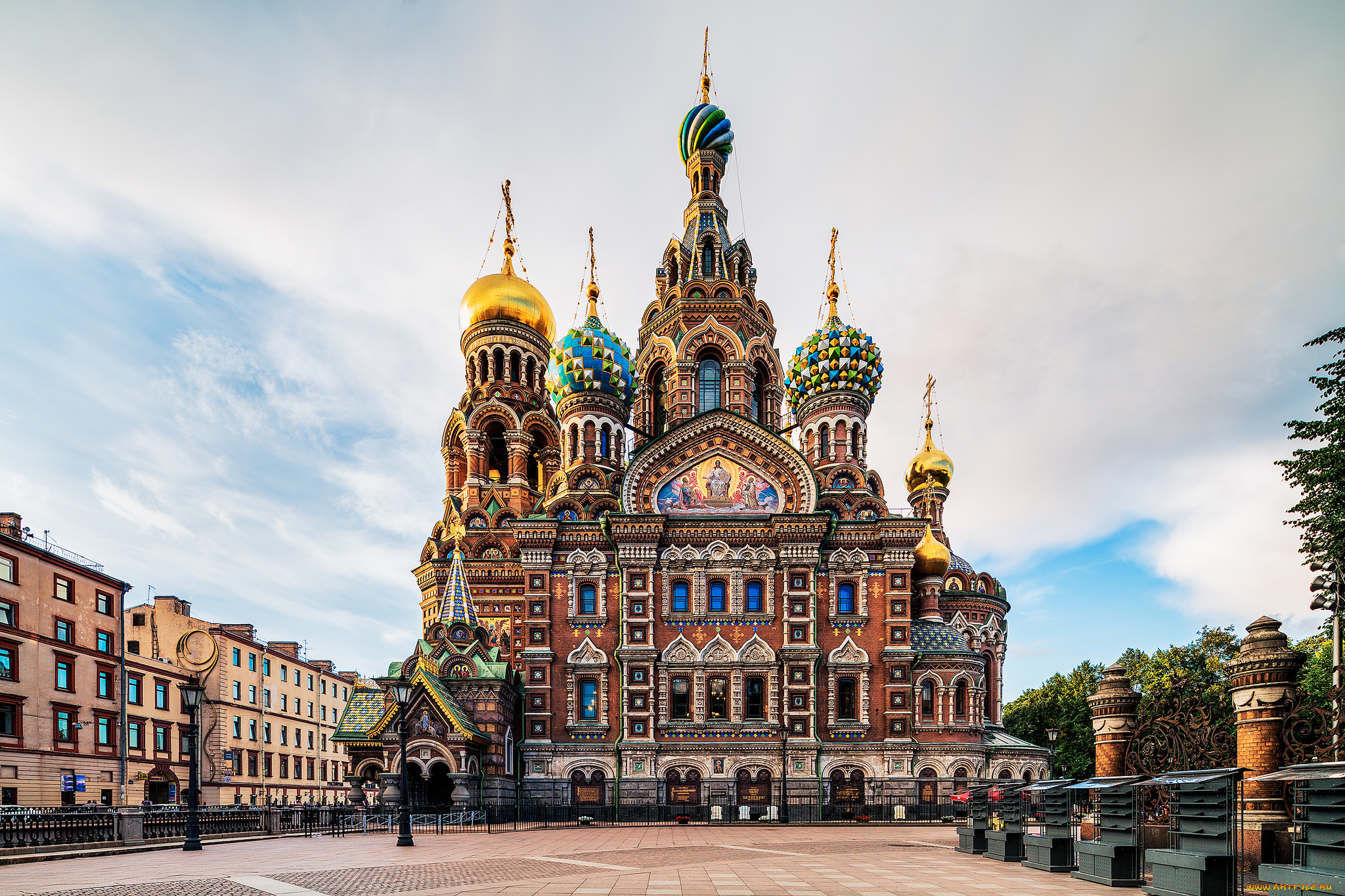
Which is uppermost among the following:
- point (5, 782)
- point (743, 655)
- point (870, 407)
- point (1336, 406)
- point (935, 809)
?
point (870, 407)

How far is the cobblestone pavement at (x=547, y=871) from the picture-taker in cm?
1279

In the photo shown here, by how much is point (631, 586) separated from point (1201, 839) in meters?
28.0

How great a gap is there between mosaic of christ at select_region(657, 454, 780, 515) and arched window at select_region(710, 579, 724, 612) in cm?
313

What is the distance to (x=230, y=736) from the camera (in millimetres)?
48312

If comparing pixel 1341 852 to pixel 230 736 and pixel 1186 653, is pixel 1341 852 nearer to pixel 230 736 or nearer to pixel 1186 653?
pixel 1186 653

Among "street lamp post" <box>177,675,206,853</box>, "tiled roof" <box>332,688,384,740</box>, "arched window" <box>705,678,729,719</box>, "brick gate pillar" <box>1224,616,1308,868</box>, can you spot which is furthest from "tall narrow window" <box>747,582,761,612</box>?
"brick gate pillar" <box>1224,616,1308,868</box>

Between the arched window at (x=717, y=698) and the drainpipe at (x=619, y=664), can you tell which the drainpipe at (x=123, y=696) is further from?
the arched window at (x=717, y=698)

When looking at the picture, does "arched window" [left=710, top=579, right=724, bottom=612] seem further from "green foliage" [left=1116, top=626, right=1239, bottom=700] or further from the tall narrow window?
"green foliage" [left=1116, top=626, right=1239, bottom=700]

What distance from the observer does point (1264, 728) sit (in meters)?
13.0

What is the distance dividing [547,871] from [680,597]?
76.7 ft

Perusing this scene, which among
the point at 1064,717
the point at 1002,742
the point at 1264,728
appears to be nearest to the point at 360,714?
the point at 1002,742

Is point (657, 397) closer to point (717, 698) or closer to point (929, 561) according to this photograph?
point (929, 561)

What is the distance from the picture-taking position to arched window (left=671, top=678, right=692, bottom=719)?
37.8 metres

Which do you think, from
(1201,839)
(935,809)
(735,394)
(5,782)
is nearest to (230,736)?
(5,782)
